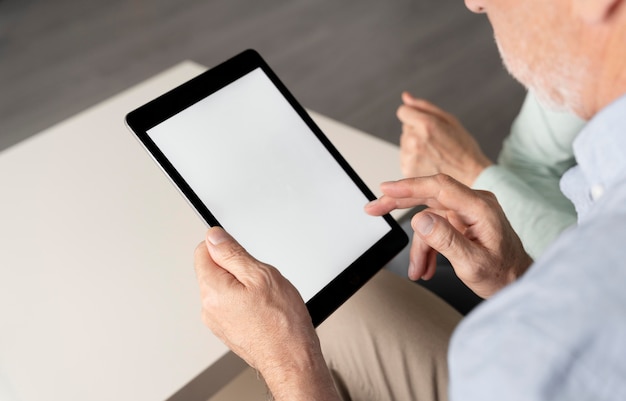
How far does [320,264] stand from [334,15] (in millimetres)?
2106

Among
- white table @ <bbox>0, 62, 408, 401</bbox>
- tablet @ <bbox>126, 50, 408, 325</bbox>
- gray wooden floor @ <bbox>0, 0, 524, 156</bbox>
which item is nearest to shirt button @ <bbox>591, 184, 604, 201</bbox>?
tablet @ <bbox>126, 50, 408, 325</bbox>

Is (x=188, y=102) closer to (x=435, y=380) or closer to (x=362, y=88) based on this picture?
(x=435, y=380)

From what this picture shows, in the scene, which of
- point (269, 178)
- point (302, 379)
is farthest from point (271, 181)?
point (302, 379)

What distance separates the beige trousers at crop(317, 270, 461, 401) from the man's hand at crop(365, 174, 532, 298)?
0.35 feet

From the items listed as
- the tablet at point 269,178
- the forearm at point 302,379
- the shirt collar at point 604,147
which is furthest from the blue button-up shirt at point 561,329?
the tablet at point 269,178

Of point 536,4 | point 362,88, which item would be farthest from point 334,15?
point 536,4

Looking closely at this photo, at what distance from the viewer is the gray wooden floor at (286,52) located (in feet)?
7.14

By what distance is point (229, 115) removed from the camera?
2.52 ft

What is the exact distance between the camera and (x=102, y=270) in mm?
801

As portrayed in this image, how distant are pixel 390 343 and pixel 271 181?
10.8 inches

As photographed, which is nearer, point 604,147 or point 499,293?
point 499,293

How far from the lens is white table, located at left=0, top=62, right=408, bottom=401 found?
698 mm

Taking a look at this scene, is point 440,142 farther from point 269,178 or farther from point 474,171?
point 269,178

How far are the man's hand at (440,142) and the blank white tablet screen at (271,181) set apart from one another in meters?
0.29
